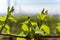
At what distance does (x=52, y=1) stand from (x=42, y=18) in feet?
1.50

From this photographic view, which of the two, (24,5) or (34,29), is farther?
(24,5)

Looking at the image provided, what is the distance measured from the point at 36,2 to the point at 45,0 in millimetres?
A: 64

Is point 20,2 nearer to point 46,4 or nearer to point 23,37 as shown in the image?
point 46,4

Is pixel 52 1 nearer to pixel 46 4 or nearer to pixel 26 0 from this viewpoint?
pixel 46 4

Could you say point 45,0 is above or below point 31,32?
above

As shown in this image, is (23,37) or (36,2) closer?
(23,37)

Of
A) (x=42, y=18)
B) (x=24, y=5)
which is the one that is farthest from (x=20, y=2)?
(x=42, y=18)

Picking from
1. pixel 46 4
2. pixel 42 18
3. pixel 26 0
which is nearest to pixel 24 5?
pixel 26 0

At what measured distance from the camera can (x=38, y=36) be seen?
31 centimetres

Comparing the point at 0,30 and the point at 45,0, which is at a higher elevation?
the point at 45,0

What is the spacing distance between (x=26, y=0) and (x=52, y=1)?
174 millimetres

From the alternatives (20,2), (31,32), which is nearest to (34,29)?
(31,32)

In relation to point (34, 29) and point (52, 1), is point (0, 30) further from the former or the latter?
point (52, 1)

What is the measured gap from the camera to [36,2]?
79 cm
